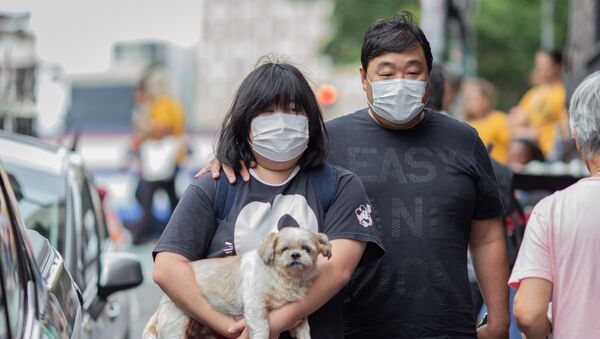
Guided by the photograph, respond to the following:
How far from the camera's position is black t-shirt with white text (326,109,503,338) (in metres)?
3.90

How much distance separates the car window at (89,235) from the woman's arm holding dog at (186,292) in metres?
2.10

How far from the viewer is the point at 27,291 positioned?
3367 mm

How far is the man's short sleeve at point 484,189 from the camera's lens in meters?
4.10

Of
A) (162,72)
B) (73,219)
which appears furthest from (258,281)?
(162,72)

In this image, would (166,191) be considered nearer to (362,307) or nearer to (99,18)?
(99,18)

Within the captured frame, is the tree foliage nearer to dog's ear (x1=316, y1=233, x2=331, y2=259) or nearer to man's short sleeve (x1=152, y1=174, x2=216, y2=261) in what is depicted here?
man's short sleeve (x1=152, y1=174, x2=216, y2=261)

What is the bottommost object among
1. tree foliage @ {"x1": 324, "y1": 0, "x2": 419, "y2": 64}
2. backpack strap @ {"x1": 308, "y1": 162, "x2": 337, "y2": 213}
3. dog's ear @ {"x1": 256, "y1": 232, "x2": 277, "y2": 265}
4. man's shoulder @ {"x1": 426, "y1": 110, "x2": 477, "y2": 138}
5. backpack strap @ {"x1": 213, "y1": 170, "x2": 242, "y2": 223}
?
tree foliage @ {"x1": 324, "y1": 0, "x2": 419, "y2": 64}

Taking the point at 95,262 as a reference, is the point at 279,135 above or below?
above

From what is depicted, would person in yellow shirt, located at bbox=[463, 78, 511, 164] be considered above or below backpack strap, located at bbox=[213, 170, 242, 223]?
below

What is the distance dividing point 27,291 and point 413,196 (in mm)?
1406

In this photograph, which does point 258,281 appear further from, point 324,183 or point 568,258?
point 568,258

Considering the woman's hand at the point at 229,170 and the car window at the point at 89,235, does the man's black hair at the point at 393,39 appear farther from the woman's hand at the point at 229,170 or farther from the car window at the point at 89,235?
the car window at the point at 89,235

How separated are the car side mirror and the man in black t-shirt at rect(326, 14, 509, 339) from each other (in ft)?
5.50

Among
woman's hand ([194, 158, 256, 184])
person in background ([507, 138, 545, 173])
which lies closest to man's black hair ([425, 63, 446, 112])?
woman's hand ([194, 158, 256, 184])
